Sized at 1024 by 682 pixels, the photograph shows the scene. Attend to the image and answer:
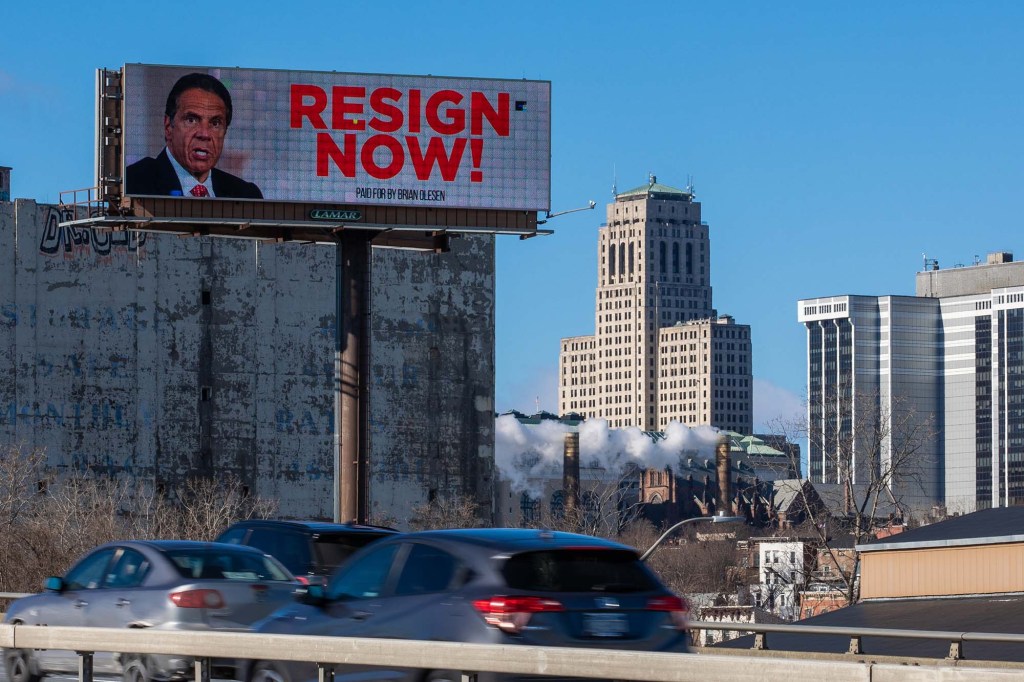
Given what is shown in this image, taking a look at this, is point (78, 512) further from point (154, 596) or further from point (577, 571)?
point (577, 571)

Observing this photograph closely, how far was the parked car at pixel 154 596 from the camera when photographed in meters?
16.2

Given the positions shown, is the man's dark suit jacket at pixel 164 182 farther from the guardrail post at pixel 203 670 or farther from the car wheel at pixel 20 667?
the guardrail post at pixel 203 670

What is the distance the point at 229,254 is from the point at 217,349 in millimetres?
5107

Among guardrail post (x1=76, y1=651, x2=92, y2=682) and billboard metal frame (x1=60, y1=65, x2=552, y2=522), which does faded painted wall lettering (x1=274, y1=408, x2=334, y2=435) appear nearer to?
billboard metal frame (x1=60, y1=65, x2=552, y2=522)

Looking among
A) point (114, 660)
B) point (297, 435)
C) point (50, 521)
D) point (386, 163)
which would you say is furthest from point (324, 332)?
point (114, 660)

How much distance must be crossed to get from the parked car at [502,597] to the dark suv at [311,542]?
5.57m

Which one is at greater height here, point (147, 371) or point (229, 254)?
point (229, 254)

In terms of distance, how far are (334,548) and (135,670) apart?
441cm

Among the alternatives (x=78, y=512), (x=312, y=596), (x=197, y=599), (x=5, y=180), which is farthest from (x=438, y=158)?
(x=5, y=180)

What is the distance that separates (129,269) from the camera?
94.1 metres

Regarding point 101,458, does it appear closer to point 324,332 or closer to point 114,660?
point 324,332

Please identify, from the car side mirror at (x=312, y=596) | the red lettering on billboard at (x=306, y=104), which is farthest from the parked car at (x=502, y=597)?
the red lettering on billboard at (x=306, y=104)

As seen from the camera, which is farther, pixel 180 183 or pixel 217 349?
pixel 217 349

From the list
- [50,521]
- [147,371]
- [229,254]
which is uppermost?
[229,254]
